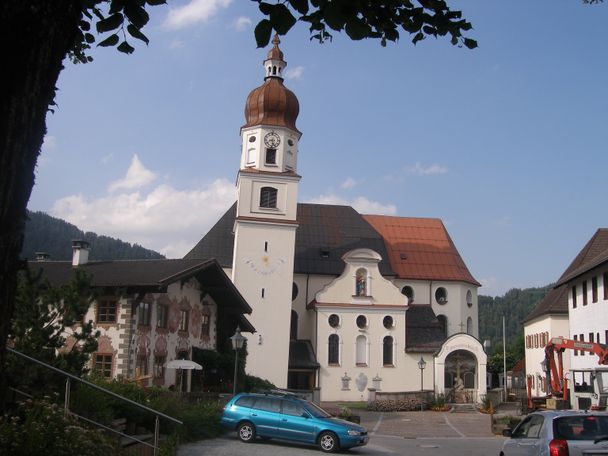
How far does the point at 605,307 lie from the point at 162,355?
20.3 metres

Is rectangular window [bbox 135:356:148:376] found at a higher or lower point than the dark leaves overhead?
lower

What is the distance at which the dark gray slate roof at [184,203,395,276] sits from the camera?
2044 inches

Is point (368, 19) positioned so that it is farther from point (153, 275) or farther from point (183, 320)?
point (183, 320)

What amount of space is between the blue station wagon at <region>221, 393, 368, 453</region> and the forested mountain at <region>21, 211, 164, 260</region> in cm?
7697

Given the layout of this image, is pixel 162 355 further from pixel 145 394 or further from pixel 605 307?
pixel 605 307

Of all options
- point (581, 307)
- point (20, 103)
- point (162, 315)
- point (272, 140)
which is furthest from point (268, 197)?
point (20, 103)

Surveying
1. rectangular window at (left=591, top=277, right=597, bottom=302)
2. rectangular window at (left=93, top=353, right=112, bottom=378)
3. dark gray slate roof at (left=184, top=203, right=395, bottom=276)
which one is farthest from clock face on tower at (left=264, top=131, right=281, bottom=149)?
rectangular window at (left=93, top=353, right=112, bottom=378)

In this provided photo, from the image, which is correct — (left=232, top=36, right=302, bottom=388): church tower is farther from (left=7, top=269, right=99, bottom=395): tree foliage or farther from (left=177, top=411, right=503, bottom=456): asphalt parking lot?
(left=7, top=269, right=99, bottom=395): tree foliage

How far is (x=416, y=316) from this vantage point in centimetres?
5316

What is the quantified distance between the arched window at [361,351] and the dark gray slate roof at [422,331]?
289cm

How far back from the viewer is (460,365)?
48469 mm

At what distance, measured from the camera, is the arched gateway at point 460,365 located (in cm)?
4794

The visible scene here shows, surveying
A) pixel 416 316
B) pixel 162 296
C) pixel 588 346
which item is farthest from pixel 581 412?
pixel 416 316

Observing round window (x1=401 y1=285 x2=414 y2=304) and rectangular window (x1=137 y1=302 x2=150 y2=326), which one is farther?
round window (x1=401 y1=285 x2=414 y2=304)
